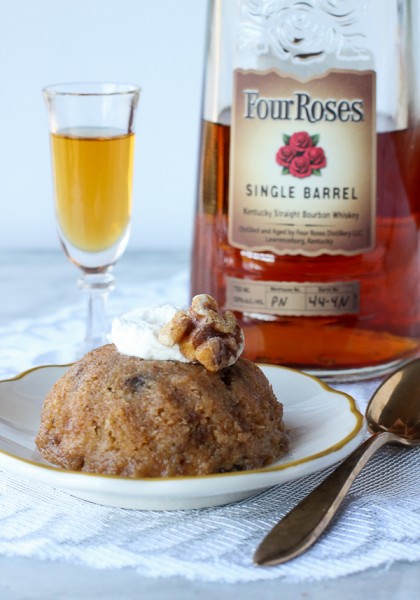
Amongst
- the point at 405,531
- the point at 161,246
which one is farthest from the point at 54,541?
the point at 161,246

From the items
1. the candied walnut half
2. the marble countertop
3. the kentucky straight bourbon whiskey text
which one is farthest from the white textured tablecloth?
the kentucky straight bourbon whiskey text

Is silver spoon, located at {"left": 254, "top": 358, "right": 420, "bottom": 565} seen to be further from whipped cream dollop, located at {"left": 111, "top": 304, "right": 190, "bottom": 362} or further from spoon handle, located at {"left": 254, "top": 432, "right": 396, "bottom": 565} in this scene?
whipped cream dollop, located at {"left": 111, "top": 304, "right": 190, "bottom": 362}

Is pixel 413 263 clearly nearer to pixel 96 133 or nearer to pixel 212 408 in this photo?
pixel 96 133

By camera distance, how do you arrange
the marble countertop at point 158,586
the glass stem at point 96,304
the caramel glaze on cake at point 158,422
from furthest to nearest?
the glass stem at point 96,304, the caramel glaze on cake at point 158,422, the marble countertop at point 158,586

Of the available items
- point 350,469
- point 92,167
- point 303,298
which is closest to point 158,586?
point 350,469

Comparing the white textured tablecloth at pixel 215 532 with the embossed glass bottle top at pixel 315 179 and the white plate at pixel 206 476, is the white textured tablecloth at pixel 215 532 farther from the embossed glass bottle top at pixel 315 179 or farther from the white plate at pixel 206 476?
the embossed glass bottle top at pixel 315 179

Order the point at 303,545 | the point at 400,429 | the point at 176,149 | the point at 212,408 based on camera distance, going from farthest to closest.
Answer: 1. the point at 176,149
2. the point at 400,429
3. the point at 212,408
4. the point at 303,545

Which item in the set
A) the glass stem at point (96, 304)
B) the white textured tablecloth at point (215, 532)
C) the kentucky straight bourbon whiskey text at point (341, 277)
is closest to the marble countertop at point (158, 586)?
the white textured tablecloth at point (215, 532)
